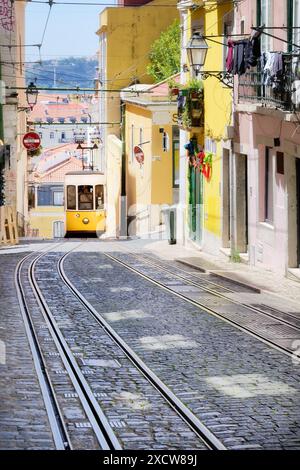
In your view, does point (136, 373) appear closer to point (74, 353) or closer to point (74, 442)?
point (74, 353)

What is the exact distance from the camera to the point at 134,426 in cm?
933

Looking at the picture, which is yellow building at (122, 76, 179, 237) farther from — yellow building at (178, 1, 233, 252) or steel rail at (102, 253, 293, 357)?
steel rail at (102, 253, 293, 357)

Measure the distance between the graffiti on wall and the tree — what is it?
9.04m

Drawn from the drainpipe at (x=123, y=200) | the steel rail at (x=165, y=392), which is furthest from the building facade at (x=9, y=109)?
the steel rail at (x=165, y=392)

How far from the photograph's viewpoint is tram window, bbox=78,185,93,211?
155ft

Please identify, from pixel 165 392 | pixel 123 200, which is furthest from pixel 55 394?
pixel 123 200

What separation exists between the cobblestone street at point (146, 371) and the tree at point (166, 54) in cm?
3412

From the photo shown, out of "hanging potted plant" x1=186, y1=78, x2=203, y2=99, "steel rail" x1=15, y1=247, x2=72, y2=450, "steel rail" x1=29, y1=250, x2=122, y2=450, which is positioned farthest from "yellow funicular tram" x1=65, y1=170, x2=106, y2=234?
"steel rail" x1=29, y1=250, x2=122, y2=450

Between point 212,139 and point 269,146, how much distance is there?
6.23m

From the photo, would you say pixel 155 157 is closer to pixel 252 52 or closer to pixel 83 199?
pixel 83 199

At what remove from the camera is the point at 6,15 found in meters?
46.1

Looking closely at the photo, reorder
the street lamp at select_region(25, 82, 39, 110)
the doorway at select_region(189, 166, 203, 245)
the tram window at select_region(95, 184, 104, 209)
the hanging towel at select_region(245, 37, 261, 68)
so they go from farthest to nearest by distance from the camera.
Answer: the tram window at select_region(95, 184, 104, 209) → the street lamp at select_region(25, 82, 39, 110) → the doorway at select_region(189, 166, 203, 245) → the hanging towel at select_region(245, 37, 261, 68)
